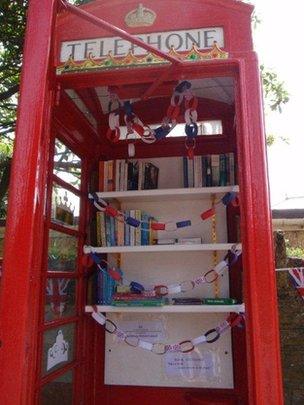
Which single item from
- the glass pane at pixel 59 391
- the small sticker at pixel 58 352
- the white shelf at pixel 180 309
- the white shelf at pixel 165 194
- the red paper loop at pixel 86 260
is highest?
the white shelf at pixel 165 194

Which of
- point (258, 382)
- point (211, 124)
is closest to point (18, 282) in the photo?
point (258, 382)

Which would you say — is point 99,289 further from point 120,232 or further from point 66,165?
point 66,165

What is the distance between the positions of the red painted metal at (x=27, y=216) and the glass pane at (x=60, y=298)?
0.65m

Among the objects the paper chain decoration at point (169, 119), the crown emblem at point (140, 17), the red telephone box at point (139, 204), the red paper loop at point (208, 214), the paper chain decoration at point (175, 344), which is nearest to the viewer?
the red telephone box at point (139, 204)

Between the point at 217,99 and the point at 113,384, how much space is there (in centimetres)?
229

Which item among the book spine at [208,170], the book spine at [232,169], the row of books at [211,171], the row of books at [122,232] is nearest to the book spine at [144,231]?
the row of books at [122,232]

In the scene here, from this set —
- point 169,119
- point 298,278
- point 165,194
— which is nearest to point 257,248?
point 165,194

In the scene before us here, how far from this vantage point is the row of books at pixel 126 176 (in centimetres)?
297

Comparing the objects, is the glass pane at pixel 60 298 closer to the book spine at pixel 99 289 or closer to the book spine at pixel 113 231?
the book spine at pixel 99 289

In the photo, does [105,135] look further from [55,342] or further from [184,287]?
[55,342]

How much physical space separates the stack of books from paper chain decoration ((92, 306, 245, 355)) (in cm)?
17

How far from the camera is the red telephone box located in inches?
66.9

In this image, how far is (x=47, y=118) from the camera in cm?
187

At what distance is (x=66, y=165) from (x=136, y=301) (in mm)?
1107
